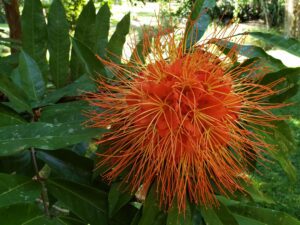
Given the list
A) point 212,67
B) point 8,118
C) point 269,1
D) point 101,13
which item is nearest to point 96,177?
point 8,118


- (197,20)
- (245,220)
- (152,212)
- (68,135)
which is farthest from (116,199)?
(197,20)

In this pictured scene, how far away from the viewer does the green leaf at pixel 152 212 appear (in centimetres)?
109

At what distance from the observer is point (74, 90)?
136cm

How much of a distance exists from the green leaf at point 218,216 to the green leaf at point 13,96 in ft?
1.91

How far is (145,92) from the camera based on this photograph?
43.5 inches

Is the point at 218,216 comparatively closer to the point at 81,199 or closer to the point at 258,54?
the point at 81,199

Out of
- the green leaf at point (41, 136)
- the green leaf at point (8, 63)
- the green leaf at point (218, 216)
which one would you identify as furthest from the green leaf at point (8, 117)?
the green leaf at point (218, 216)

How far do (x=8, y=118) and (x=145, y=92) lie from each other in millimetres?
395

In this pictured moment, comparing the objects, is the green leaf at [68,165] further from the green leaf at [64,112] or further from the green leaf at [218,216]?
the green leaf at [218,216]

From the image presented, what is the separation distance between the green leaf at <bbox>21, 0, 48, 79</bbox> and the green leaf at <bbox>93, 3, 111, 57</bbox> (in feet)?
0.59

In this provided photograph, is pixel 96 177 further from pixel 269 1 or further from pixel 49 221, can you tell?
pixel 269 1

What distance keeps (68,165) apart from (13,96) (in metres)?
0.27

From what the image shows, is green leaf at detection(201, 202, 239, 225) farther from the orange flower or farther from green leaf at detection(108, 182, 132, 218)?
green leaf at detection(108, 182, 132, 218)

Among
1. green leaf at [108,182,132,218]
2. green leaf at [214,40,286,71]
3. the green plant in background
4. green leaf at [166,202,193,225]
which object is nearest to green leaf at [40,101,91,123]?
the green plant in background
